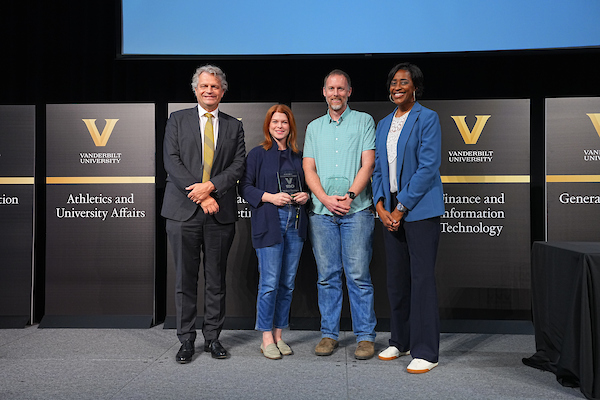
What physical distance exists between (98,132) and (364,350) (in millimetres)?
2537

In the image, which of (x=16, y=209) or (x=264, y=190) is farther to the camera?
(x=16, y=209)

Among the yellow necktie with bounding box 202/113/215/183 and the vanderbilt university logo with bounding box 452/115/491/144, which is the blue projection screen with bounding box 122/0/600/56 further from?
the yellow necktie with bounding box 202/113/215/183

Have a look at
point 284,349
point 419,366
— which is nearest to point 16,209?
point 284,349

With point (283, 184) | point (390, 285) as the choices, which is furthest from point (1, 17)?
point (390, 285)

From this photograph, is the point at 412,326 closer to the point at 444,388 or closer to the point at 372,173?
the point at 444,388

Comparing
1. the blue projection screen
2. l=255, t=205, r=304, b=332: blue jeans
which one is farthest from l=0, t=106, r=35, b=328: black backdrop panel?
l=255, t=205, r=304, b=332: blue jeans

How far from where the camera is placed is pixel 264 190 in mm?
2916

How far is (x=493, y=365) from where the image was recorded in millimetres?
2729

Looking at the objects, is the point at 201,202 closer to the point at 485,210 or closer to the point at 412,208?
the point at 412,208

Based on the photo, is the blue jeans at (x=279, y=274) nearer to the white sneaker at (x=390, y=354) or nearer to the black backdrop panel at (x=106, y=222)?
the white sneaker at (x=390, y=354)

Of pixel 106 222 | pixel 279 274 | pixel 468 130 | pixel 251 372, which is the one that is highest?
pixel 468 130

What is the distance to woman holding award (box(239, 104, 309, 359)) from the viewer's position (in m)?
2.84

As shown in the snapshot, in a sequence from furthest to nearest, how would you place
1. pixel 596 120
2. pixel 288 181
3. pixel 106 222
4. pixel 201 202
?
pixel 106 222
pixel 596 120
pixel 288 181
pixel 201 202

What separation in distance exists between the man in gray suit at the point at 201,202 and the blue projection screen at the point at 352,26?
1237 millimetres
